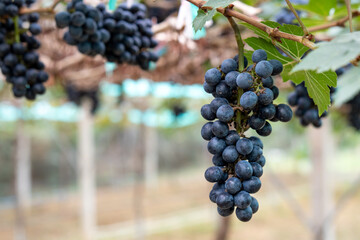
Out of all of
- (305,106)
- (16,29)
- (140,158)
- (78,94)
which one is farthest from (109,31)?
(140,158)

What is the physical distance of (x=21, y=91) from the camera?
99 cm

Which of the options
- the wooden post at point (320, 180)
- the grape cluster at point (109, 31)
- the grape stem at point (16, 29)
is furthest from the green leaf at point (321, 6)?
the wooden post at point (320, 180)

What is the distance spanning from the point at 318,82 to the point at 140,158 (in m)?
4.04

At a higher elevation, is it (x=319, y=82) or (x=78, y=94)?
(x=319, y=82)

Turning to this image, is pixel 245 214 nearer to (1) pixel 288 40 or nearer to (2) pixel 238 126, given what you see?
(2) pixel 238 126

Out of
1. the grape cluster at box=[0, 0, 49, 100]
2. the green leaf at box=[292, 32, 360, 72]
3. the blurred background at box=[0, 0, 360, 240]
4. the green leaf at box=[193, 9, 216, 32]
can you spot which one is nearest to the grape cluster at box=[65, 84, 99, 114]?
the blurred background at box=[0, 0, 360, 240]

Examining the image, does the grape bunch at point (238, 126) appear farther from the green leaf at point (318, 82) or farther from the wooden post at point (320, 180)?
the wooden post at point (320, 180)

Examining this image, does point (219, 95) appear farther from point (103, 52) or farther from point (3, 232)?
point (3, 232)

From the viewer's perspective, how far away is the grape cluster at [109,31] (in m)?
0.89

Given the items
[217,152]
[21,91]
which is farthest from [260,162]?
[21,91]

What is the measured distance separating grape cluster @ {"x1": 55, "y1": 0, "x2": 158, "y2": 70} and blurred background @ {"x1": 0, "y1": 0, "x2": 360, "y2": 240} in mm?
207

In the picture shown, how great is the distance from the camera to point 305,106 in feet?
3.44

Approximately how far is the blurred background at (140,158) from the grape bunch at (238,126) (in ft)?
2.20

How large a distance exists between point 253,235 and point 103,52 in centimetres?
740
